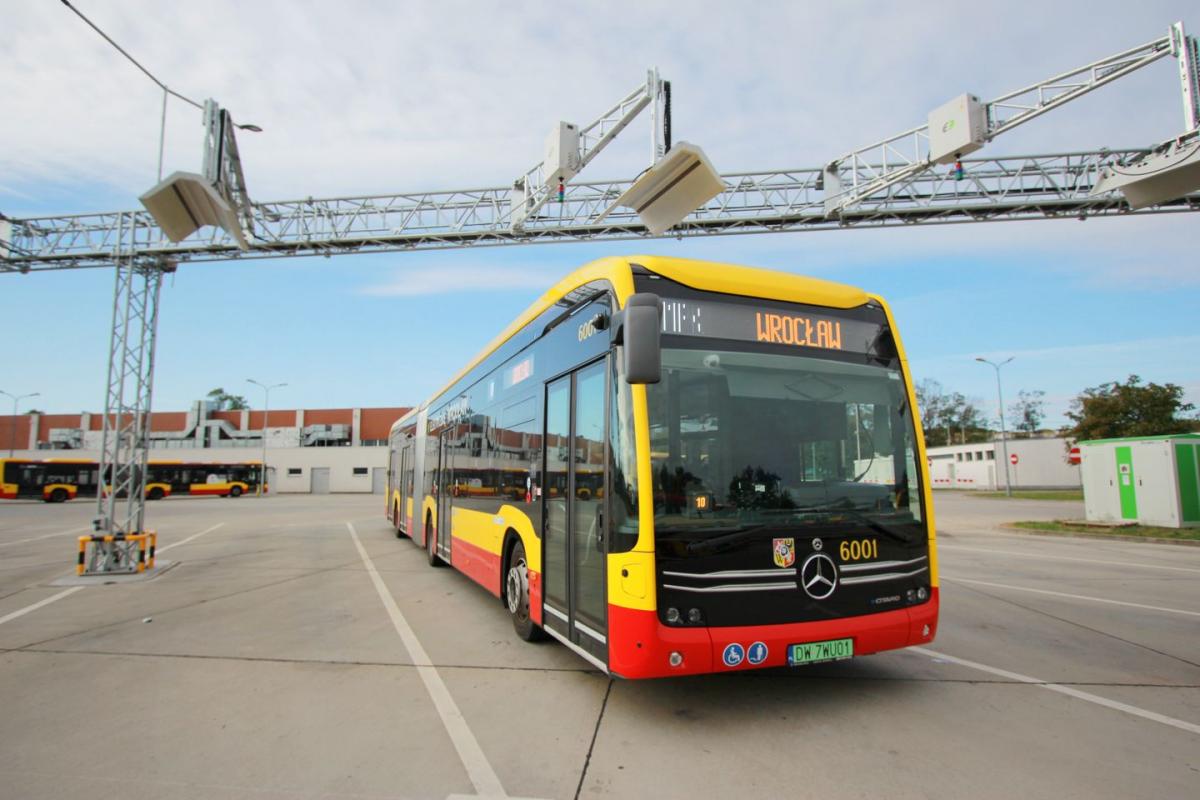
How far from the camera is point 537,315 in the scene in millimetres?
6637

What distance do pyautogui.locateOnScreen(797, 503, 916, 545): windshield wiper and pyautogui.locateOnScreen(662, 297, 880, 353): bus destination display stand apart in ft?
3.95

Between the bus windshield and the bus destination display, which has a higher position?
the bus destination display

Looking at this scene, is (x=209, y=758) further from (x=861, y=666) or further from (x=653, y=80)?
(x=653, y=80)

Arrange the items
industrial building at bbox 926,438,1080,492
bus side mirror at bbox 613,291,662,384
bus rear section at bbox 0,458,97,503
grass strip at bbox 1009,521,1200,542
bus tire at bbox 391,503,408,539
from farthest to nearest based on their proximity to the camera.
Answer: industrial building at bbox 926,438,1080,492
bus rear section at bbox 0,458,97,503
bus tire at bbox 391,503,408,539
grass strip at bbox 1009,521,1200,542
bus side mirror at bbox 613,291,662,384

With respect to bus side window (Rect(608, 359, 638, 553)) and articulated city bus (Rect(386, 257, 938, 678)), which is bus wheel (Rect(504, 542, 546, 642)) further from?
bus side window (Rect(608, 359, 638, 553))

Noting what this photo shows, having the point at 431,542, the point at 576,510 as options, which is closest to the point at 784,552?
the point at 576,510

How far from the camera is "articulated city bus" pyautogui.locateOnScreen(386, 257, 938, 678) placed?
414cm

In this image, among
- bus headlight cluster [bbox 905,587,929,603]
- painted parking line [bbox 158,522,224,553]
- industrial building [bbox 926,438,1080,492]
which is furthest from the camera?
industrial building [bbox 926,438,1080,492]

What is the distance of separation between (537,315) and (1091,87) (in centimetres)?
1054

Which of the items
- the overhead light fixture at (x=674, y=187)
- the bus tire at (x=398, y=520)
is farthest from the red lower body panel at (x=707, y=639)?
the bus tire at (x=398, y=520)

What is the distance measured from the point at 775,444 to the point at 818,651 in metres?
1.39

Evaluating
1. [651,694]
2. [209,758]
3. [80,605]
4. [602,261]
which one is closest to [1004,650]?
[651,694]

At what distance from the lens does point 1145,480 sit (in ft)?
61.2

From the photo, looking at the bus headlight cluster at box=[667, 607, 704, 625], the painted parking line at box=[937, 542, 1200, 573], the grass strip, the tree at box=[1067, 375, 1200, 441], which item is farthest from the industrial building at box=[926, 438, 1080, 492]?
the bus headlight cluster at box=[667, 607, 704, 625]
